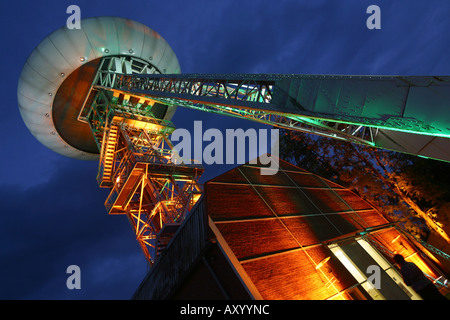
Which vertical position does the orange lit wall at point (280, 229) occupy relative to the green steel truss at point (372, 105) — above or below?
below

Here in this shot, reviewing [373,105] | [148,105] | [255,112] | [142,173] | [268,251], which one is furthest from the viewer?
[148,105]

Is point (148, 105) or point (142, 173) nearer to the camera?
point (142, 173)

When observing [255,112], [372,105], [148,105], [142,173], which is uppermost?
[372,105]

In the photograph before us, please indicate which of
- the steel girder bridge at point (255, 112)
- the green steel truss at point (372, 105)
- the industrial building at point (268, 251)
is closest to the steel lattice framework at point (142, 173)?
the steel girder bridge at point (255, 112)

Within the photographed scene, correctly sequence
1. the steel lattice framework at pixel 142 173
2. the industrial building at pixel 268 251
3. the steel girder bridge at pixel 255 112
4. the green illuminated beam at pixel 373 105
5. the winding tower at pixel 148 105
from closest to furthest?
the green illuminated beam at pixel 373 105 < the steel girder bridge at pixel 255 112 < the winding tower at pixel 148 105 < the industrial building at pixel 268 251 < the steel lattice framework at pixel 142 173

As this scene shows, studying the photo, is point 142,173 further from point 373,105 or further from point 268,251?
point 373,105

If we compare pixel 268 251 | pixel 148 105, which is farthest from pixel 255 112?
pixel 148 105

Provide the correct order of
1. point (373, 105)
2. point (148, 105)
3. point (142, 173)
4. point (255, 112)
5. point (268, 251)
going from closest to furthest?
point (373, 105) → point (268, 251) → point (255, 112) → point (142, 173) → point (148, 105)

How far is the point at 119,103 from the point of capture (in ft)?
50.2

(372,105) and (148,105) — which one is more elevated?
(372,105)

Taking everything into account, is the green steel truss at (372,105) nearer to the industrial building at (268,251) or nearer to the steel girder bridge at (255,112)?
the steel girder bridge at (255,112)

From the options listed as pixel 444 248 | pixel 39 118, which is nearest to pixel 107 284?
pixel 39 118

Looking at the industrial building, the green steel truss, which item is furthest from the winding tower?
the industrial building

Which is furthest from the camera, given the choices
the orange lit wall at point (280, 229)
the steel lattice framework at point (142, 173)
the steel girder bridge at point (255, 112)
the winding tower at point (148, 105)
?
the steel lattice framework at point (142, 173)
